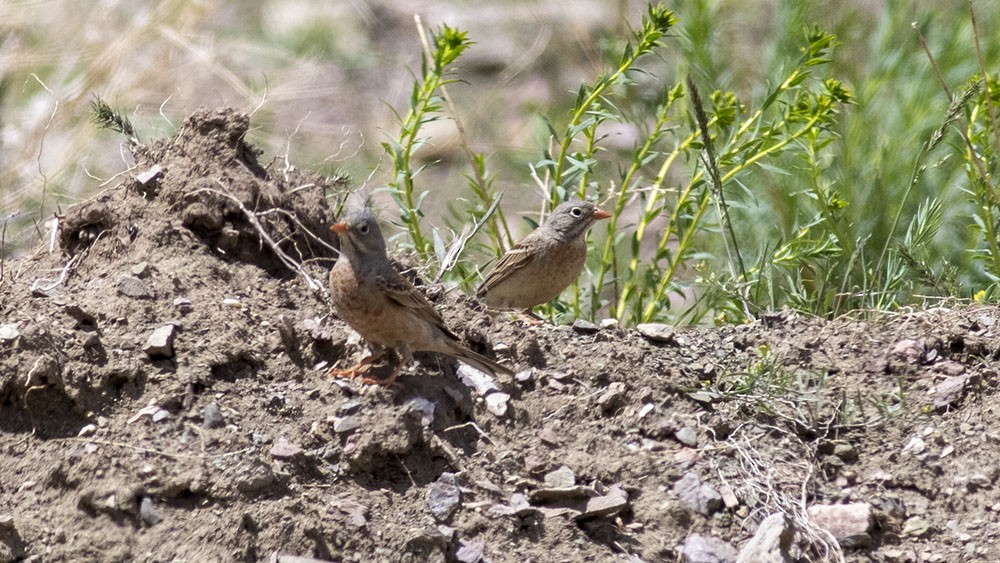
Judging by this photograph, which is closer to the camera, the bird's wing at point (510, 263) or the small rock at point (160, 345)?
the small rock at point (160, 345)

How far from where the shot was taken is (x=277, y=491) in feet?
14.5

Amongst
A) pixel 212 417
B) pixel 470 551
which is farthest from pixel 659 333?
pixel 212 417

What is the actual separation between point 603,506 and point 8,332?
2331 millimetres

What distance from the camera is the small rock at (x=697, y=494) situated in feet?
15.1

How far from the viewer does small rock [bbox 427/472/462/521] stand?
14.7 feet

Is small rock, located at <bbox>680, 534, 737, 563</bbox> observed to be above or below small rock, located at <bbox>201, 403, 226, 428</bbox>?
below

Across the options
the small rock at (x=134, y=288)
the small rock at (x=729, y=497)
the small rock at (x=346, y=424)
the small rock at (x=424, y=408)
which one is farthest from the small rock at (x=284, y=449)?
the small rock at (x=729, y=497)

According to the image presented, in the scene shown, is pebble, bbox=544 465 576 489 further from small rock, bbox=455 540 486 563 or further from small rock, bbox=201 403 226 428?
small rock, bbox=201 403 226 428

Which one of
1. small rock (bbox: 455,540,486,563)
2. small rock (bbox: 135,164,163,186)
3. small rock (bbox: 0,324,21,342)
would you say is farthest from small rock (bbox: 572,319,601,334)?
small rock (bbox: 0,324,21,342)

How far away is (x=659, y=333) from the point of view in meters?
5.73

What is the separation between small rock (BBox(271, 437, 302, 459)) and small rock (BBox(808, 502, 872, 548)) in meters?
1.92

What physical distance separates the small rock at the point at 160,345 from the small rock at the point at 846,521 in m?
2.56

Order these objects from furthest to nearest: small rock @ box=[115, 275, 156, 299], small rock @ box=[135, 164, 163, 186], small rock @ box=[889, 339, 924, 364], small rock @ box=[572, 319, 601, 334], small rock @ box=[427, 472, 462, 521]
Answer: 1. small rock @ box=[572, 319, 601, 334]
2. small rock @ box=[135, 164, 163, 186]
3. small rock @ box=[889, 339, 924, 364]
4. small rock @ box=[115, 275, 156, 299]
5. small rock @ box=[427, 472, 462, 521]

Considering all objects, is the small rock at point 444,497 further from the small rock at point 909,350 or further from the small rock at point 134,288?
the small rock at point 909,350
